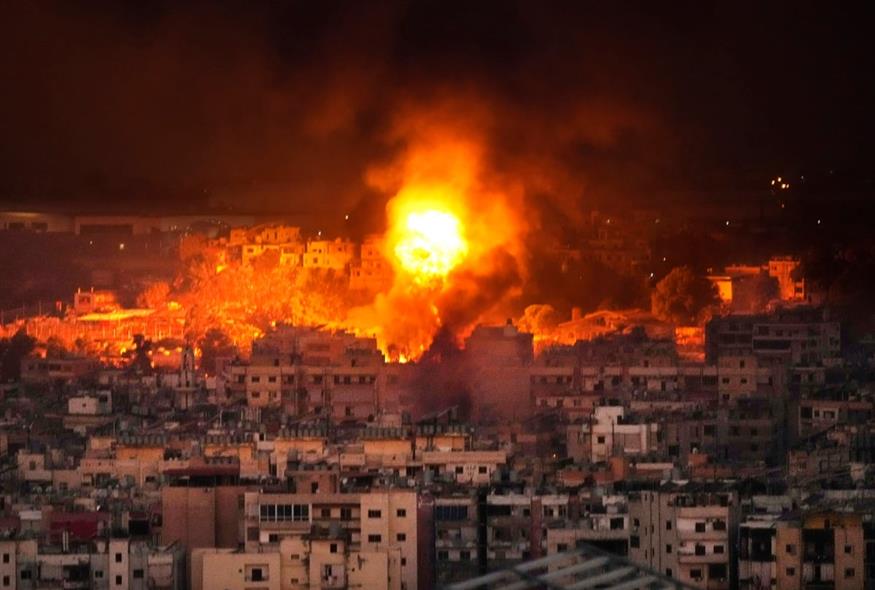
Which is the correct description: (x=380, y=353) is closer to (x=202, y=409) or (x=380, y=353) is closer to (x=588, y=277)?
(x=202, y=409)

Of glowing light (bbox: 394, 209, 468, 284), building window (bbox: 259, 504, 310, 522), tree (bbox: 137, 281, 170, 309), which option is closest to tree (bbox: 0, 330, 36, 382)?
tree (bbox: 137, 281, 170, 309)

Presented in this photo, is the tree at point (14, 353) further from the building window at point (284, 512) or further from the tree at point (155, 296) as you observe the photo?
the building window at point (284, 512)

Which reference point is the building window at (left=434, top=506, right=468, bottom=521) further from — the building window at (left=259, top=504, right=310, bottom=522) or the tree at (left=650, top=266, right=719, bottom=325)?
the tree at (left=650, top=266, right=719, bottom=325)

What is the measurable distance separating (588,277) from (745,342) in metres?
4.74

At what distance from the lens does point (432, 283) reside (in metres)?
33.2

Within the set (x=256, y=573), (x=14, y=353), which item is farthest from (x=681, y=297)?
(x=256, y=573)

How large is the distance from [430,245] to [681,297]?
2.28m

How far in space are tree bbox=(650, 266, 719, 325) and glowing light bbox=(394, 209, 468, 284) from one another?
189cm

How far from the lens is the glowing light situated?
33.6 metres

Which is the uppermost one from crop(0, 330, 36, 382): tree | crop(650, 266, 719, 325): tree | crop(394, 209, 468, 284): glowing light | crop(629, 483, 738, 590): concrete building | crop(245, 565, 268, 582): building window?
crop(394, 209, 468, 284): glowing light

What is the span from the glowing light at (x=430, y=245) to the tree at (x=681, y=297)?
6.21ft

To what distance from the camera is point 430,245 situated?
3403 centimetres

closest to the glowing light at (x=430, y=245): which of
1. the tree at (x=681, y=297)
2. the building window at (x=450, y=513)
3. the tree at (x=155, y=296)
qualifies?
the tree at (x=681, y=297)

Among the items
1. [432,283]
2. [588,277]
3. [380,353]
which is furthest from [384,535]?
[588,277]
